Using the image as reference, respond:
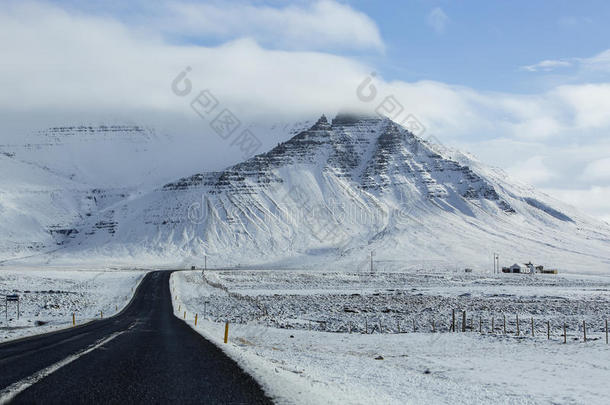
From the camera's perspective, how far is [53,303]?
57000mm

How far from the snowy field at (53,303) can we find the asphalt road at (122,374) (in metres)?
8.12

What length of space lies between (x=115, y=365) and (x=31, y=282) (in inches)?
3390

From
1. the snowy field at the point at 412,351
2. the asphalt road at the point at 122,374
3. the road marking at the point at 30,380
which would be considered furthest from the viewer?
the snowy field at the point at 412,351

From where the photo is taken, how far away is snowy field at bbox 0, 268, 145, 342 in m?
36.3

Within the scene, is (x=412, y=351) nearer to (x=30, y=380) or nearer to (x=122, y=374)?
(x=122, y=374)

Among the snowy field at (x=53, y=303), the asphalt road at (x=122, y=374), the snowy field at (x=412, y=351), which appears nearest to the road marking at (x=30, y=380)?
the asphalt road at (x=122, y=374)

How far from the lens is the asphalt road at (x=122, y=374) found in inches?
443

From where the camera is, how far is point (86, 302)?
60.7m

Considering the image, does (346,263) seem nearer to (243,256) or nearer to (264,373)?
(243,256)

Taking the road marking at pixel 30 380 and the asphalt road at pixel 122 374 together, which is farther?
the asphalt road at pixel 122 374

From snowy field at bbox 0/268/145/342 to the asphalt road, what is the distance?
320 inches

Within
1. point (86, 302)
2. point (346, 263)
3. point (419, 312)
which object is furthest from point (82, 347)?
point (346, 263)

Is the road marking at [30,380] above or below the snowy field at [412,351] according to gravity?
above

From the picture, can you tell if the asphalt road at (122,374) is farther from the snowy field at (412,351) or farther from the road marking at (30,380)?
the snowy field at (412,351)
